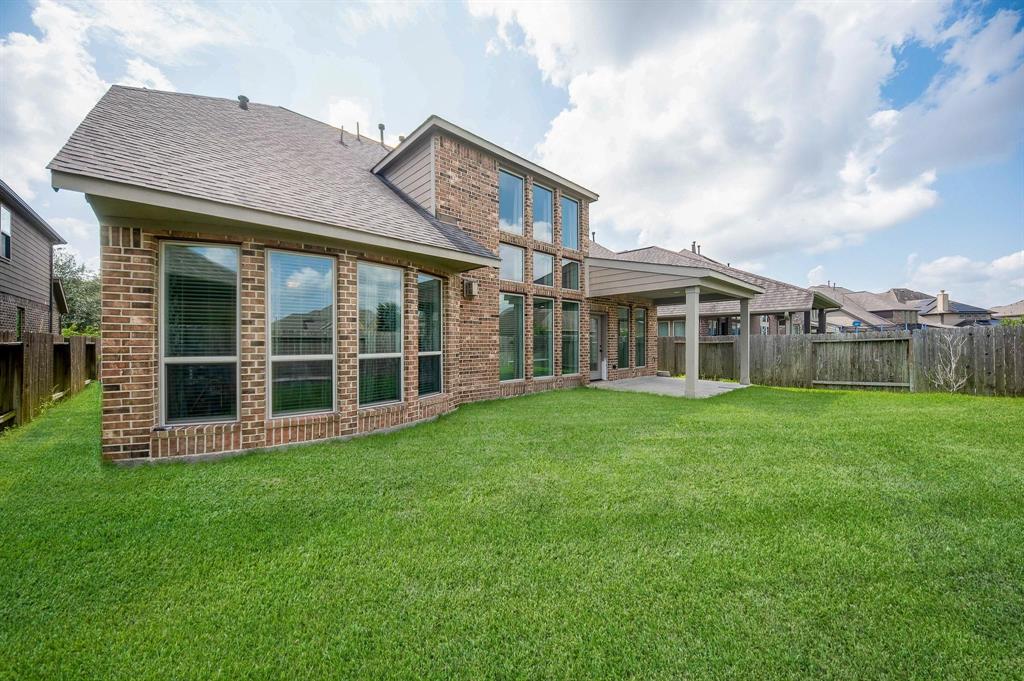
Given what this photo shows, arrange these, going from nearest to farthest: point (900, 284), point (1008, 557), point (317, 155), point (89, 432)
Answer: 1. point (1008, 557)
2. point (89, 432)
3. point (317, 155)
4. point (900, 284)

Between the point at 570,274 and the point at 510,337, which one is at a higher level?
the point at 570,274

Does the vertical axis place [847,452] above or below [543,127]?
below

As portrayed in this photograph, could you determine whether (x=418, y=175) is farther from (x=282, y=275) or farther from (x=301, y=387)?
(x=301, y=387)

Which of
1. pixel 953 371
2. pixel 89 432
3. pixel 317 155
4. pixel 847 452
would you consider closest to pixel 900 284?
pixel 953 371

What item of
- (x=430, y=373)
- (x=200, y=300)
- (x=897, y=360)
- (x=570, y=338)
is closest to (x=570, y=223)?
(x=570, y=338)

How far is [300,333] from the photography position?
5.09 m

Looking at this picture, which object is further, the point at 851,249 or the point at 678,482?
the point at 851,249

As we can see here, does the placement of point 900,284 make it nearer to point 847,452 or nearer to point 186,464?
point 847,452

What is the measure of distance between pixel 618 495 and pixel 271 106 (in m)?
11.9

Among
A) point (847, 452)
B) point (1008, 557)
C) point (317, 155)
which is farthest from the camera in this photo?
point (317, 155)

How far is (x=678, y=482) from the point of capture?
12.4 feet

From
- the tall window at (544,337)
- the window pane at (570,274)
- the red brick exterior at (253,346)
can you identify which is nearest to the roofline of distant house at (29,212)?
the red brick exterior at (253,346)

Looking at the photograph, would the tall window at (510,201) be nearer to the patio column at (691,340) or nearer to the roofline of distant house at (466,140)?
the roofline of distant house at (466,140)

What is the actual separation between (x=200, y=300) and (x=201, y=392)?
3.53 feet
